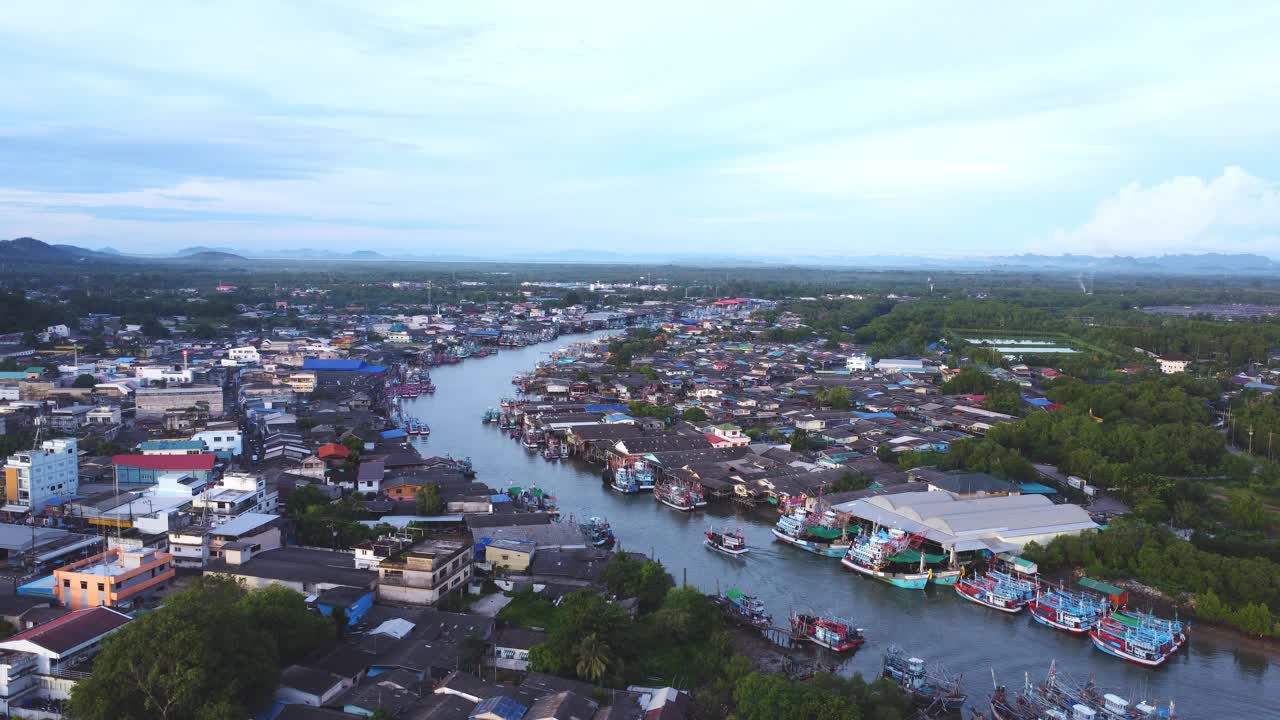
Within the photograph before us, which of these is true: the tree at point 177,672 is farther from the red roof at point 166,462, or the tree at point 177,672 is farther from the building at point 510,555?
the red roof at point 166,462

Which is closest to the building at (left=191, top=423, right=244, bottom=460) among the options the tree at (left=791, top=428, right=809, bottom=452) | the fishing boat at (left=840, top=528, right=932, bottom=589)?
the tree at (left=791, top=428, right=809, bottom=452)

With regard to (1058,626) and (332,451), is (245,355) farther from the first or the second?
(1058,626)

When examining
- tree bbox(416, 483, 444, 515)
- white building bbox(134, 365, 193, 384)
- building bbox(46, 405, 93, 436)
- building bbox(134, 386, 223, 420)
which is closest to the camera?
tree bbox(416, 483, 444, 515)

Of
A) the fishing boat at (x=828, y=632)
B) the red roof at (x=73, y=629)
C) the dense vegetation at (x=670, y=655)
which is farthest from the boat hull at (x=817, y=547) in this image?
the red roof at (x=73, y=629)

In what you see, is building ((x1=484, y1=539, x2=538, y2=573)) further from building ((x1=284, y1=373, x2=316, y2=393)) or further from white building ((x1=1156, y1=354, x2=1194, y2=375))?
white building ((x1=1156, y1=354, x2=1194, y2=375))

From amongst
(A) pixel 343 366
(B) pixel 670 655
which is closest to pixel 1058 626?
(B) pixel 670 655
